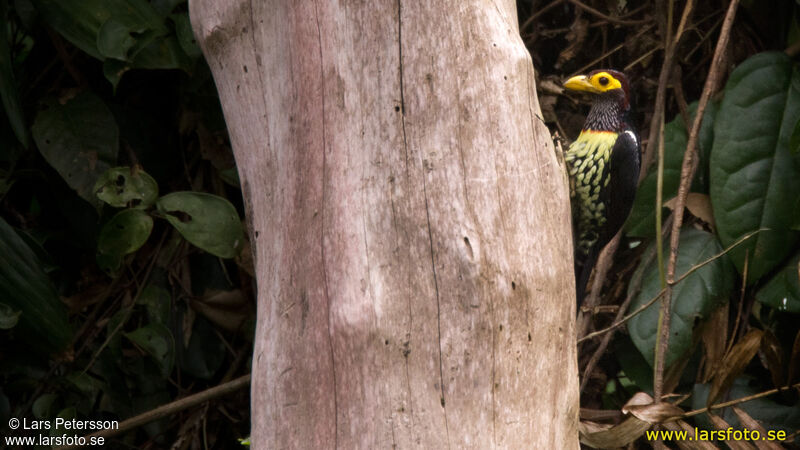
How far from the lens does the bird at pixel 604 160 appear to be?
1383mm

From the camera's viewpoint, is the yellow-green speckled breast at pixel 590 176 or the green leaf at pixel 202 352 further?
the green leaf at pixel 202 352

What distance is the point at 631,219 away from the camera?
1.69 metres

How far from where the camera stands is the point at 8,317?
58.2 inches

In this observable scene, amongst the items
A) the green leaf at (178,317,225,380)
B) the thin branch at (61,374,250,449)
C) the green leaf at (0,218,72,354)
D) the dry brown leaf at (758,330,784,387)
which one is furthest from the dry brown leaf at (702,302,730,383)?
the green leaf at (0,218,72,354)

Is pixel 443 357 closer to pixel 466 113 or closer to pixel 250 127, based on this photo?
pixel 466 113

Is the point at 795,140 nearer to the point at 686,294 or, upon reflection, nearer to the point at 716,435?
the point at 686,294

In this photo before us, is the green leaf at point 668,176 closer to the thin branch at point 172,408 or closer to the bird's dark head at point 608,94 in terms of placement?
the bird's dark head at point 608,94

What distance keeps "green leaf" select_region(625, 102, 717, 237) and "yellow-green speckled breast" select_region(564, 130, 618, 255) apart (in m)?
0.32

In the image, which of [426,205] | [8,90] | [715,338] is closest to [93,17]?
[8,90]

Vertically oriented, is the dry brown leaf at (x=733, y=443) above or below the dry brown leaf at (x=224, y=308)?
above

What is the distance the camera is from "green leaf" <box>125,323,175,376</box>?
171cm

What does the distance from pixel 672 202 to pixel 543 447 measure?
81 cm

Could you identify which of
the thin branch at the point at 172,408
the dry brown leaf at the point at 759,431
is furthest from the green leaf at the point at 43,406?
the dry brown leaf at the point at 759,431

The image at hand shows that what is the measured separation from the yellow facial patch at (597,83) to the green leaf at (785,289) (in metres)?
0.55
